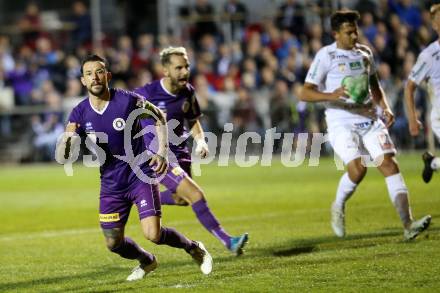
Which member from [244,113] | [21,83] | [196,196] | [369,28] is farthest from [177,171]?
[21,83]

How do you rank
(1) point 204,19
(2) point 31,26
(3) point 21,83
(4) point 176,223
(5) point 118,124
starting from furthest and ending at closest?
1. (2) point 31,26
2. (3) point 21,83
3. (1) point 204,19
4. (4) point 176,223
5. (5) point 118,124

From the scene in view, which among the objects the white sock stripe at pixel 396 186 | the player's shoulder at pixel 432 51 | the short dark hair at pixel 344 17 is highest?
the short dark hair at pixel 344 17

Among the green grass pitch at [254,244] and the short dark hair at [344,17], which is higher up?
the short dark hair at [344,17]

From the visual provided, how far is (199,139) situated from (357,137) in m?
1.78

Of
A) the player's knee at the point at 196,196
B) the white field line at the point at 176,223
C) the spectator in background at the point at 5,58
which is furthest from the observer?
the spectator in background at the point at 5,58

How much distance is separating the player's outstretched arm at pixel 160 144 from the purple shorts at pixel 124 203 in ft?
1.04

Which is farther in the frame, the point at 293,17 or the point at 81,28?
Answer: the point at 81,28

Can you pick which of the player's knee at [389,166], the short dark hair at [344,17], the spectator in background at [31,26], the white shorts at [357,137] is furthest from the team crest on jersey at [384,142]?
the spectator in background at [31,26]

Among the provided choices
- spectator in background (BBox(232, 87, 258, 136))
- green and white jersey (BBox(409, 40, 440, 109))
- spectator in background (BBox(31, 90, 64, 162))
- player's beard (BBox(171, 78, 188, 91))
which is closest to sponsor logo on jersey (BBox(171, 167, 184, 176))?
player's beard (BBox(171, 78, 188, 91))

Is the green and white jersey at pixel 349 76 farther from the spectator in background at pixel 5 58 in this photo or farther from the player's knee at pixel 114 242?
the spectator in background at pixel 5 58

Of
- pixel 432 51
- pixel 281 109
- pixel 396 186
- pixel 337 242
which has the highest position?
pixel 432 51

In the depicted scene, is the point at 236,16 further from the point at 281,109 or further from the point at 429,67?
the point at 429,67

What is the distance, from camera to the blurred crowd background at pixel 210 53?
23.7 meters

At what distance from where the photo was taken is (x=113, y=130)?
8.78 meters
